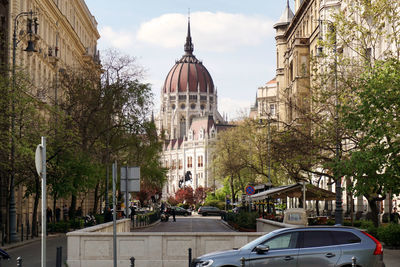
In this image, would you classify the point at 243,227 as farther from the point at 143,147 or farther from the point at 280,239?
the point at 280,239

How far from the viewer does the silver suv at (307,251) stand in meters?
14.4

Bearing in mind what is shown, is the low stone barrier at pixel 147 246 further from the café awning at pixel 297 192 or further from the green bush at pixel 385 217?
the green bush at pixel 385 217

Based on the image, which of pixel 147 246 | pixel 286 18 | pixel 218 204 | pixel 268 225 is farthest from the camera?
pixel 218 204

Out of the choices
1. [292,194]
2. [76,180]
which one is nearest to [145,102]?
[76,180]

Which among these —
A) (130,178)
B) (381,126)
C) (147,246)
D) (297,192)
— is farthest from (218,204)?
(130,178)

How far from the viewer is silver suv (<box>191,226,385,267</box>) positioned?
1441 cm

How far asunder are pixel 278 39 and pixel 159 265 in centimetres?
7340

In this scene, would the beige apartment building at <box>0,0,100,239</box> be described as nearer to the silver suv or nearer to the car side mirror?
the silver suv

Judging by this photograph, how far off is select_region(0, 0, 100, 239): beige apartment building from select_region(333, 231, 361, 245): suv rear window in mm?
20562

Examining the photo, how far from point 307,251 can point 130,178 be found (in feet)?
15.6

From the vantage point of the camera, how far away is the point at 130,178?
667 inches

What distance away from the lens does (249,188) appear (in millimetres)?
42094

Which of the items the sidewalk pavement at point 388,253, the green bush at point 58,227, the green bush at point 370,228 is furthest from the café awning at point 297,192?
the green bush at point 58,227

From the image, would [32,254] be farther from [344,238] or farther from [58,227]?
[58,227]
